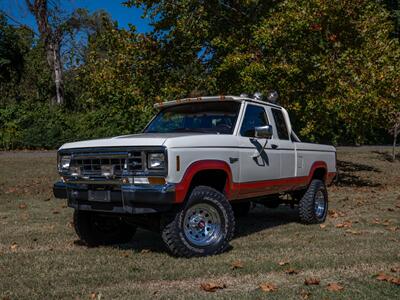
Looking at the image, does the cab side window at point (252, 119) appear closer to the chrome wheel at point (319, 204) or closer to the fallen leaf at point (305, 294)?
the chrome wheel at point (319, 204)

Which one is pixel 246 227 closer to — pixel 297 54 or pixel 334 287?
pixel 334 287

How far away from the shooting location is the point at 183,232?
249 inches

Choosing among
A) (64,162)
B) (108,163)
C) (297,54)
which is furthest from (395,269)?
(297,54)

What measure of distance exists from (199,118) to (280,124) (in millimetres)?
1529

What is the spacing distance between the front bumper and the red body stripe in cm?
15

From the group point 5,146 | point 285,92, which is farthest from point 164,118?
point 5,146

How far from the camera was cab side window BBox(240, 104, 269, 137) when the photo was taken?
7398mm

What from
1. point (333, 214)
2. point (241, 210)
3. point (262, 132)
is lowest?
point (333, 214)

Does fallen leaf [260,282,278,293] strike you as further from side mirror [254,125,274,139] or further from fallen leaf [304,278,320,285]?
side mirror [254,125,274,139]

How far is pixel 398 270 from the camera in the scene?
18.9 feet

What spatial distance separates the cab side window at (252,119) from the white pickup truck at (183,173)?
0.02 meters

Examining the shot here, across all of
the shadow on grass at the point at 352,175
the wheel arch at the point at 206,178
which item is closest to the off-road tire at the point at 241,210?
the wheel arch at the point at 206,178

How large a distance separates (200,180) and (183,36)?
8969mm

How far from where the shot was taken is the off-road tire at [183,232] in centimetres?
625
